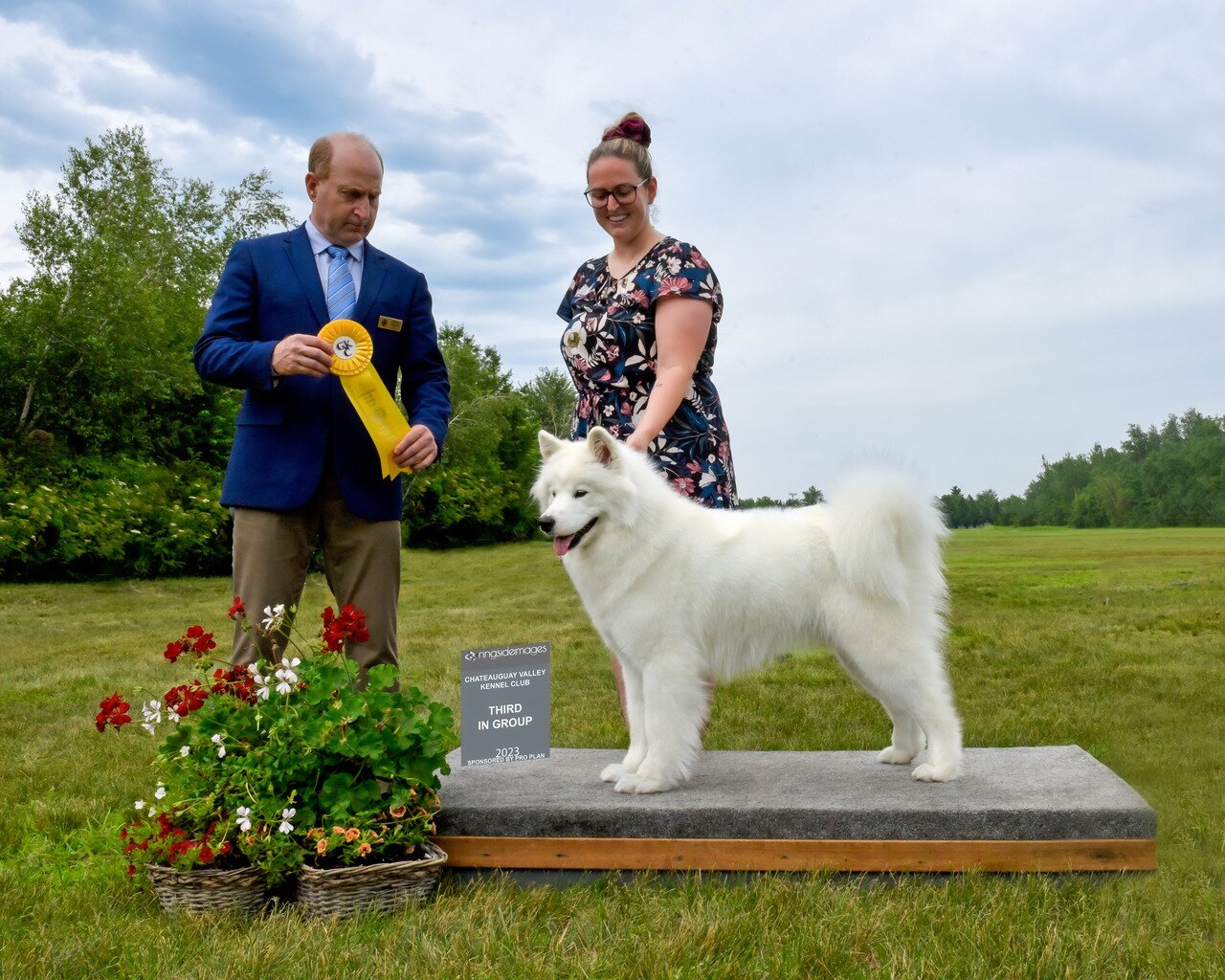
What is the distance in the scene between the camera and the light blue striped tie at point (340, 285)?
362cm

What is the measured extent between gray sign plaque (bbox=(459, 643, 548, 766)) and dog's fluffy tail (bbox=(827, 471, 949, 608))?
130 cm

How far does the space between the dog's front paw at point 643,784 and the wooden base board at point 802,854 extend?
9.0 inches

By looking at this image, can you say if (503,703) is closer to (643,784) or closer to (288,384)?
(643,784)

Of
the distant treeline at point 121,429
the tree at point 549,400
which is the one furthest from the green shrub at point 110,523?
the tree at point 549,400

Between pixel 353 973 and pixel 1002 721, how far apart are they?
4627mm

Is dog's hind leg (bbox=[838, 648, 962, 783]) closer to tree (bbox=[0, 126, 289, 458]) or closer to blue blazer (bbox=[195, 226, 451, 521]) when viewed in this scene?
blue blazer (bbox=[195, 226, 451, 521])

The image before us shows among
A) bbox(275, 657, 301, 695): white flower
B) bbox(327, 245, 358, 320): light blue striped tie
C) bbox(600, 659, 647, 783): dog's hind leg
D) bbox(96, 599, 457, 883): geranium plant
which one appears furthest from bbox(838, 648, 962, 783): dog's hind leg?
bbox(327, 245, 358, 320): light blue striped tie

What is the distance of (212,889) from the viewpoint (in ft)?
10.0

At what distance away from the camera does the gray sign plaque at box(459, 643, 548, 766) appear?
3.87m

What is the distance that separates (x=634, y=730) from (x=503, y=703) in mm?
581

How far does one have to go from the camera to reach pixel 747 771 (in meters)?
3.82

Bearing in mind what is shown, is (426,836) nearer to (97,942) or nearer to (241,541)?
(97,942)

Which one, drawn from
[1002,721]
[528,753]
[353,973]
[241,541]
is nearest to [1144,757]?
[1002,721]

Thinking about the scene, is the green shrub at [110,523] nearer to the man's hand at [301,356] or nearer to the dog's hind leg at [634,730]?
the man's hand at [301,356]
